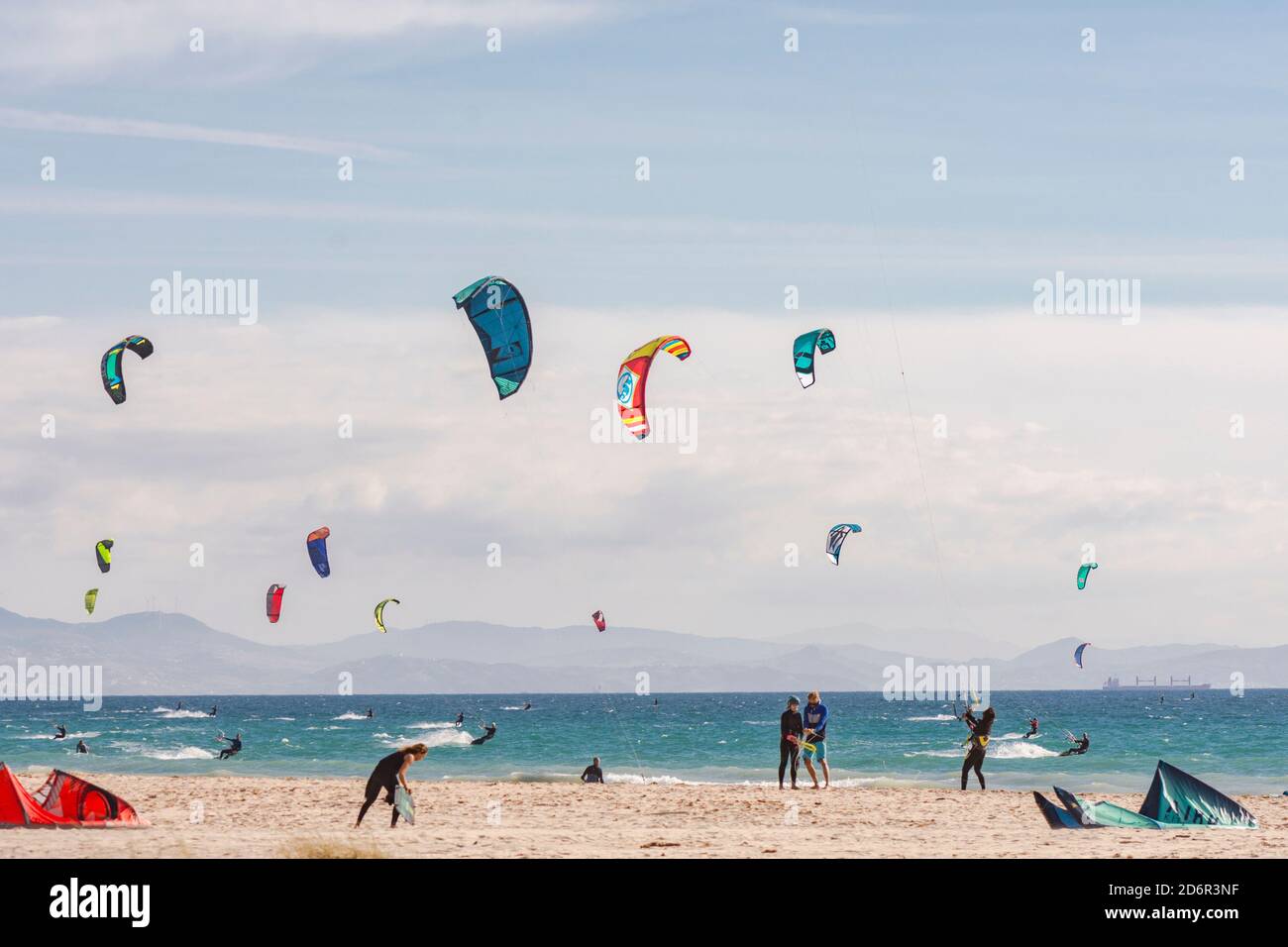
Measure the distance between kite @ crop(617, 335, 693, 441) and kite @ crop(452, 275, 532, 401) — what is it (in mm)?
3316

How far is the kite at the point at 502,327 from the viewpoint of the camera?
782 inches

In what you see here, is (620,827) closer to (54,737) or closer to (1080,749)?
(1080,749)

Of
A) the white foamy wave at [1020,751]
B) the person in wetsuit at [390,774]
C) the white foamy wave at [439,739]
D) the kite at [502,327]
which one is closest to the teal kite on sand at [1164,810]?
the person in wetsuit at [390,774]

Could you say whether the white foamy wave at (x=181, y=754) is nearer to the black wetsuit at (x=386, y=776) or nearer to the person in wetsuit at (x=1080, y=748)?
the person in wetsuit at (x=1080, y=748)

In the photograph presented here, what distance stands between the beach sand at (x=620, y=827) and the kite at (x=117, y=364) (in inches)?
478

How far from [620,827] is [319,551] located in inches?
863

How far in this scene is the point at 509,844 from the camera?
12969 millimetres

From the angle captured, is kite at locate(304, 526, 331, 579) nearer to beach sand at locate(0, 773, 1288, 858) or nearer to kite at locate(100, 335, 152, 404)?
kite at locate(100, 335, 152, 404)

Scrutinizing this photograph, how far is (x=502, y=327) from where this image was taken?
1997 cm
